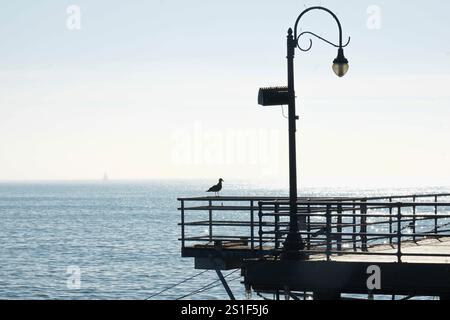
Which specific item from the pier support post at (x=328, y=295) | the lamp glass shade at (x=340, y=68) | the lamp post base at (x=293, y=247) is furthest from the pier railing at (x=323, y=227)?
the lamp glass shade at (x=340, y=68)

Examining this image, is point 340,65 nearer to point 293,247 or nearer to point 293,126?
point 293,126

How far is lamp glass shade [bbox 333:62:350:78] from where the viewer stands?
789 inches

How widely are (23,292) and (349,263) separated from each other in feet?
168

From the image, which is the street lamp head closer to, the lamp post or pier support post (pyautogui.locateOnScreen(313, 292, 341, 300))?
the lamp post

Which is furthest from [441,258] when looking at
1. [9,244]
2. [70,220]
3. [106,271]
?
[70,220]

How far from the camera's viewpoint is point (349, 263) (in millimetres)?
17625

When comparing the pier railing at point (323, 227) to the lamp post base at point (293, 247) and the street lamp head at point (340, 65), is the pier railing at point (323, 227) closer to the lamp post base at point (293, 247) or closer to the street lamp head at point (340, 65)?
the lamp post base at point (293, 247)

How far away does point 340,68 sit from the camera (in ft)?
65.8

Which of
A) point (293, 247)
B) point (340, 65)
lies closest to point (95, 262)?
point (340, 65)

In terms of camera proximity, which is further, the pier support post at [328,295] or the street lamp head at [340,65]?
the pier support post at [328,295]

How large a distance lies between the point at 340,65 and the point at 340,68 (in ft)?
0.22

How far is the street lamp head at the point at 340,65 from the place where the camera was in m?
20.0
